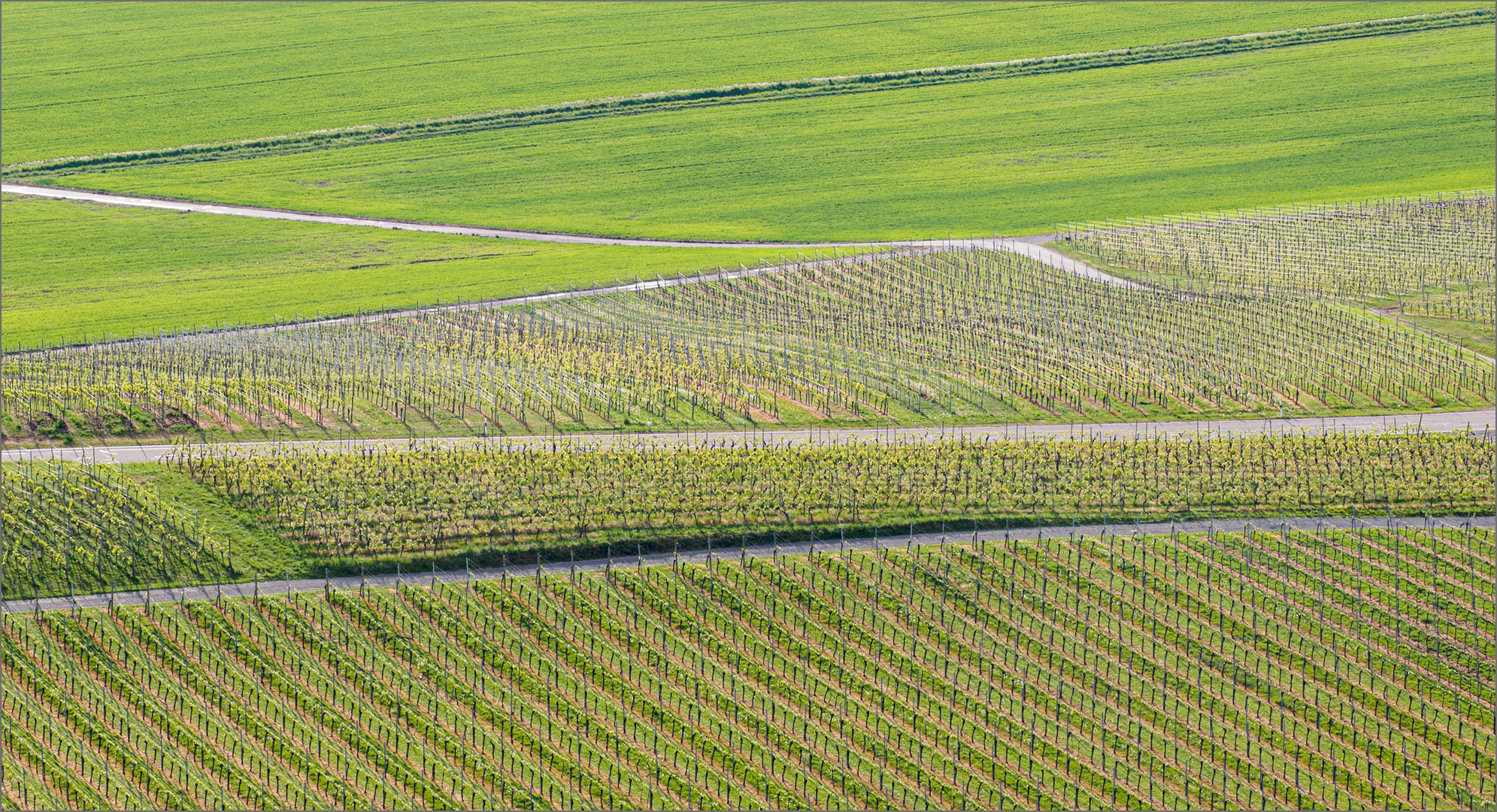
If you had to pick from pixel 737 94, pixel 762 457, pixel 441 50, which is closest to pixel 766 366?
pixel 762 457

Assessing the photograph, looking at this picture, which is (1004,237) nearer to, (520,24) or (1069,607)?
(1069,607)

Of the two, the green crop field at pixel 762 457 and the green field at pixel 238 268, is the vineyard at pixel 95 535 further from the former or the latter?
the green field at pixel 238 268

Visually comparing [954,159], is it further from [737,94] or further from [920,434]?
[920,434]

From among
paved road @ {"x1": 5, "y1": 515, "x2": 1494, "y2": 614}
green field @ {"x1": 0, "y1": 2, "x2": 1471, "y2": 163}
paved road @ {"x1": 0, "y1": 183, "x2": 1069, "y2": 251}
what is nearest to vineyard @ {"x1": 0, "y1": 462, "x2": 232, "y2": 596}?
paved road @ {"x1": 5, "y1": 515, "x2": 1494, "y2": 614}

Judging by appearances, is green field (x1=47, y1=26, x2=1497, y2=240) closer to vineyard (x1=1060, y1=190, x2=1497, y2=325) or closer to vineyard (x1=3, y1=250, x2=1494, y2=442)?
vineyard (x1=1060, y1=190, x2=1497, y2=325)

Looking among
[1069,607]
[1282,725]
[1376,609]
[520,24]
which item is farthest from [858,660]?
[520,24]
